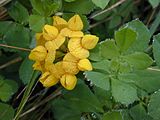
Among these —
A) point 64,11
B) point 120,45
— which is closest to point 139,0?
point 64,11

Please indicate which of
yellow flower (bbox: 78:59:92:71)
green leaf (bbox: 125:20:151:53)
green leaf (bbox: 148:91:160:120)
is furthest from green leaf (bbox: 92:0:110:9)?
green leaf (bbox: 148:91:160:120)

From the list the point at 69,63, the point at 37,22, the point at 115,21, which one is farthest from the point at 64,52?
the point at 115,21

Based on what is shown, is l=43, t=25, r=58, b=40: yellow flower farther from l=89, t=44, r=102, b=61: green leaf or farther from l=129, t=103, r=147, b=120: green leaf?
l=129, t=103, r=147, b=120: green leaf

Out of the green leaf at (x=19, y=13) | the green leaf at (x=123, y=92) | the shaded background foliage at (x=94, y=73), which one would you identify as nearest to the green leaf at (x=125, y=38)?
the shaded background foliage at (x=94, y=73)

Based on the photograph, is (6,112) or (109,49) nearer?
(109,49)

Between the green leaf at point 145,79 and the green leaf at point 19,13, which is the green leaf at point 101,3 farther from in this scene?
the green leaf at point 19,13

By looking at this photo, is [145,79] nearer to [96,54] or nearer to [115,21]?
[96,54]
